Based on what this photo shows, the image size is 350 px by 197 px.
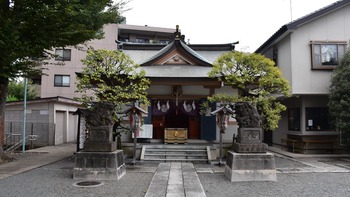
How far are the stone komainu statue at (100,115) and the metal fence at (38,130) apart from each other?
1262 cm

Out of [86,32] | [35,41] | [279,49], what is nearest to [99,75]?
[86,32]

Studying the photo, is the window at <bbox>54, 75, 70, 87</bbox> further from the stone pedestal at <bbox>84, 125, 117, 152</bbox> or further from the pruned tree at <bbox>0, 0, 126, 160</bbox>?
the stone pedestal at <bbox>84, 125, 117, 152</bbox>

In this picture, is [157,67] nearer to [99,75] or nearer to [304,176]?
[99,75]

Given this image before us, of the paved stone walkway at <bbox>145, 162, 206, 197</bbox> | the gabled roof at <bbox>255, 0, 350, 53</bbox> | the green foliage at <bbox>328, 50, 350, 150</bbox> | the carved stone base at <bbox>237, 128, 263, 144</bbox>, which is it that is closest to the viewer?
the paved stone walkway at <bbox>145, 162, 206, 197</bbox>

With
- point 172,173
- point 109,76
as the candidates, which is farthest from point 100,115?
point 172,173

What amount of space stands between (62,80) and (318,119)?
1038 inches

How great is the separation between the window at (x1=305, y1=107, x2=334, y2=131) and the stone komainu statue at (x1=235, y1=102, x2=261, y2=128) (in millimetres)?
7909

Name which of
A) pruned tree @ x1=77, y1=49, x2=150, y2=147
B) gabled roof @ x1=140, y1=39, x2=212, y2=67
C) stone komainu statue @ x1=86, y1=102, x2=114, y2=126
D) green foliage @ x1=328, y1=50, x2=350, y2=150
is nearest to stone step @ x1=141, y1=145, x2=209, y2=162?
pruned tree @ x1=77, y1=49, x2=150, y2=147

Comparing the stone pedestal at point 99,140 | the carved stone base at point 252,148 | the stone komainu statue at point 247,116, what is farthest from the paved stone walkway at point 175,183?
the stone komainu statue at point 247,116

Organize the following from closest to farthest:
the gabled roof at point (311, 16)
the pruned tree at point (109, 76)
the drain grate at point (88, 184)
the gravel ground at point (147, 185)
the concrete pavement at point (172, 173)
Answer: the gravel ground at point (147, 185) < the concrete pavement at point (172, 173) < the drain grate at point (88, 184) < the pruned tree at point (109, 76) < the gabled roof at point (311, 16)

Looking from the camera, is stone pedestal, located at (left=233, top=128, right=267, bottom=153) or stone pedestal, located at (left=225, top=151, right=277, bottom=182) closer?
stone pedestal, located at (left=225, top=151, right=277, bottom=182)

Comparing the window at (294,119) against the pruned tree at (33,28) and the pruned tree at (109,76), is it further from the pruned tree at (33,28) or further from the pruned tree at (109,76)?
the pruned tree at (33,28)

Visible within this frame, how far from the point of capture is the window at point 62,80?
32.5 m

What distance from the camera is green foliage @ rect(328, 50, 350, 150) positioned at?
562 inches
